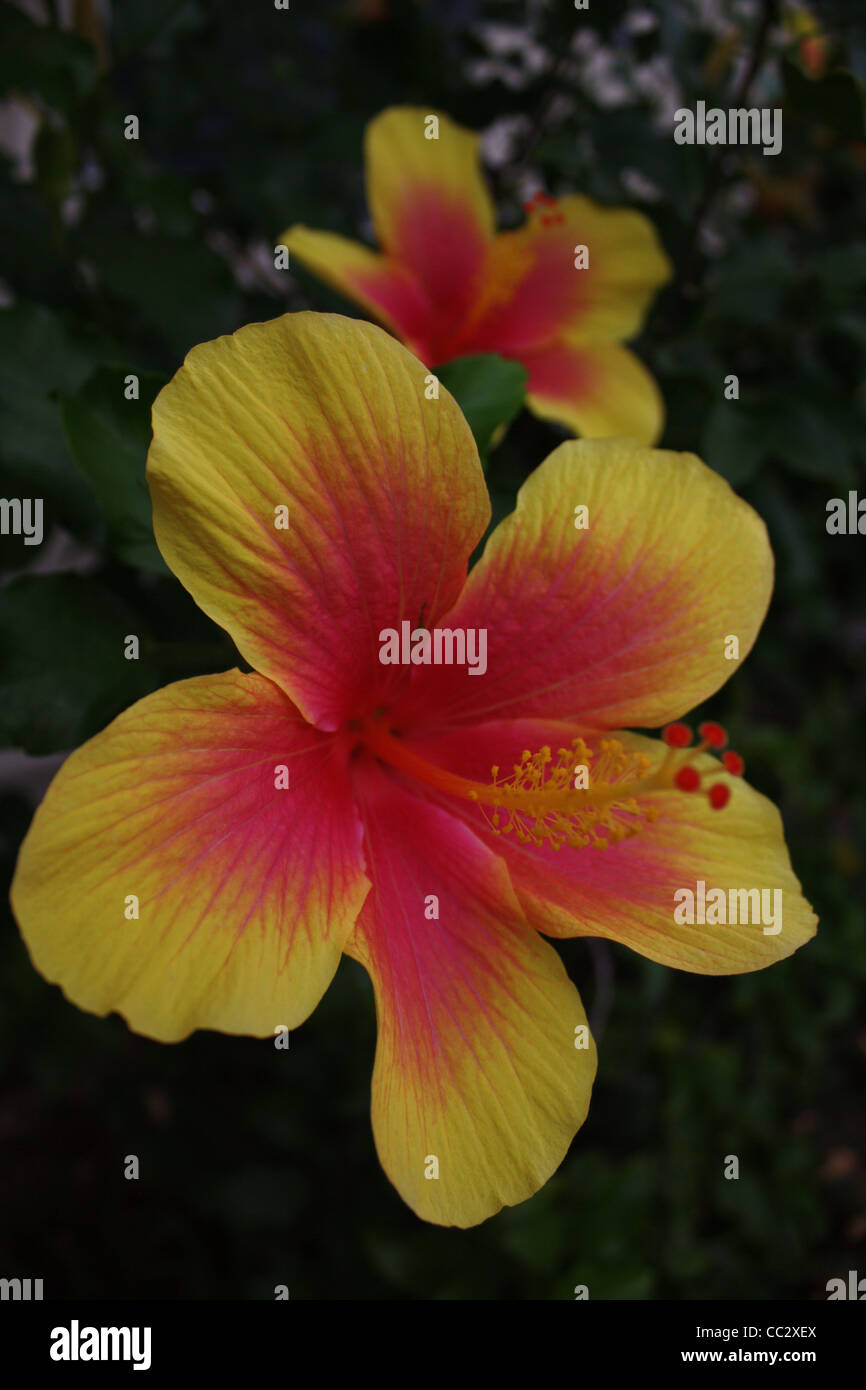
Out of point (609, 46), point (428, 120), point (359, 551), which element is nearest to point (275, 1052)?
point (359, 551)

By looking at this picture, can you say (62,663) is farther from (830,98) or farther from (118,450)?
(830,98)

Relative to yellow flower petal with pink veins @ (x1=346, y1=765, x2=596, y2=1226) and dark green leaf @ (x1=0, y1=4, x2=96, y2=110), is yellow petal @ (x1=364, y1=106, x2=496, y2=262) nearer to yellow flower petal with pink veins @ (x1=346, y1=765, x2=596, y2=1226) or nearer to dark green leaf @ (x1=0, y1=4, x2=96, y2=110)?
dark green leaf @ (x1=0, y1=4, x2=96, y2=110)

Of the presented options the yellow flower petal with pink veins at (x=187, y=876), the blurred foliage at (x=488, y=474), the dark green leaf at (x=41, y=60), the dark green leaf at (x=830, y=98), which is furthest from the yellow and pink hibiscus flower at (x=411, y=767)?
the dark green leaf at (x=41, y=60)

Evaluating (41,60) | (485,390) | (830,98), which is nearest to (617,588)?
(485,390)

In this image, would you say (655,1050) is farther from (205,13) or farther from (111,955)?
(205,13)

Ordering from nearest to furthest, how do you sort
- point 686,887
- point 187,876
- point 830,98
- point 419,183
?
point 187,876, point 686,887, point 830,98, point 419,183

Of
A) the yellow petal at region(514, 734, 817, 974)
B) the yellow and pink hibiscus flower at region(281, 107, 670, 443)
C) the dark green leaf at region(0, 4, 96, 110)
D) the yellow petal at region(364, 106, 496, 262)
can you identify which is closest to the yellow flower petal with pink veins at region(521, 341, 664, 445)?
the yellow and pink hibiscus flower at region(281, 107, 670, 443)
